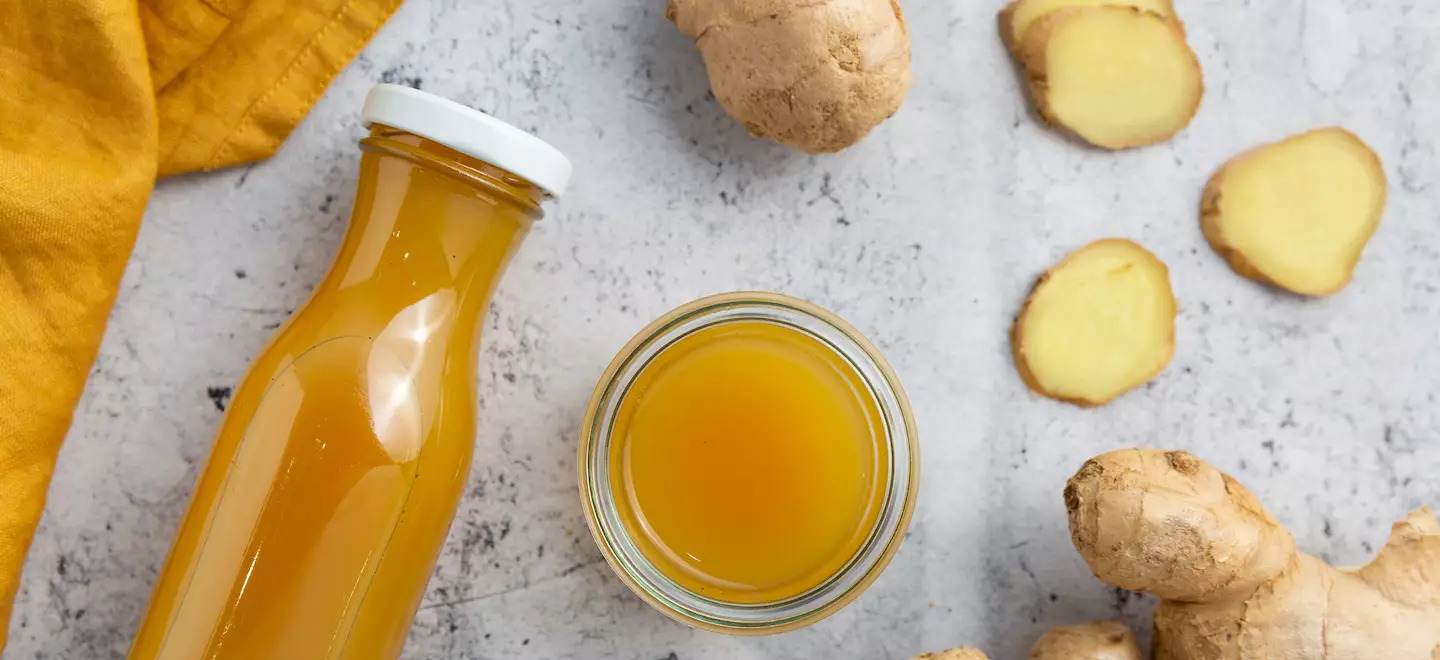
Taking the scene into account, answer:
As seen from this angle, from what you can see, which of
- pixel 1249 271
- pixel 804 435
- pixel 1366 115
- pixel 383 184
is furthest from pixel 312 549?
pixel 1366 115

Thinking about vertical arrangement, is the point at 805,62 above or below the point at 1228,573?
above

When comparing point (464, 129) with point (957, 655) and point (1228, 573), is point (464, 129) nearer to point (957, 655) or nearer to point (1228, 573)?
point (957, 655)

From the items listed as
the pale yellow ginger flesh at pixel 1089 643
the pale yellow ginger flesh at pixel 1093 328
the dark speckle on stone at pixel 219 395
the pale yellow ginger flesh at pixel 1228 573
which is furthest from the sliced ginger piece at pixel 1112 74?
the dark speckle on stone at pixel 219 395

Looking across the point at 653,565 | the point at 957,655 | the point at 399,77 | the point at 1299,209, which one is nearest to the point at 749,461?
the point at 653,565

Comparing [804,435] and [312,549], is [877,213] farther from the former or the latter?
[312,549]

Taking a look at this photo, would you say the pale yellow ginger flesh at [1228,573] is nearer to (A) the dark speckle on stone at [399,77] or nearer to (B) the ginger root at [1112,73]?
(B) the ginger root at [1112,73]

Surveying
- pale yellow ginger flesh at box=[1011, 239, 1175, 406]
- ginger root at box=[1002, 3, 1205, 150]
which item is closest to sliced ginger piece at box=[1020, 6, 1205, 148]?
ginger root at box=[1002, 3, 1205, 150]
